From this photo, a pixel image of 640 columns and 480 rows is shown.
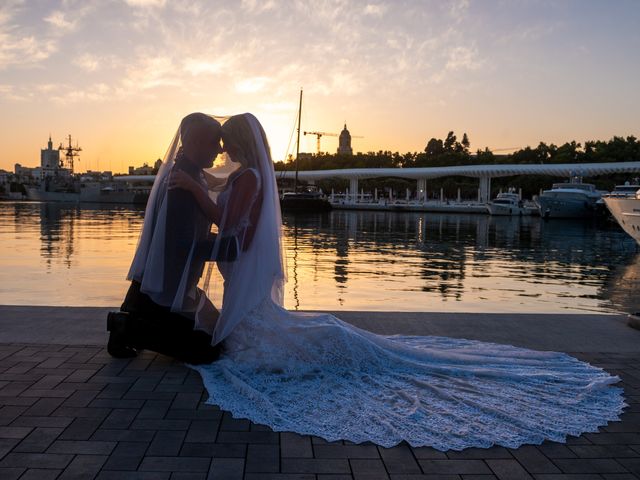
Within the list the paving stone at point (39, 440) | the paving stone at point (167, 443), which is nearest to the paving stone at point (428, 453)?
the paving stone at point (167, 443)

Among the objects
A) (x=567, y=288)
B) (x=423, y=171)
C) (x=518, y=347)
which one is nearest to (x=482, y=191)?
(x=423, y=171)

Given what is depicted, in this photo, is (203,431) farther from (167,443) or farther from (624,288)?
(624,288)

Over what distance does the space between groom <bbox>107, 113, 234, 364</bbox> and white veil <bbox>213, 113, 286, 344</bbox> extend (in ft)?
0.45

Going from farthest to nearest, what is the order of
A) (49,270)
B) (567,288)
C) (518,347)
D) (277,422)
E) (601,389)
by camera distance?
1. (49,270)
2. (567,288)
3. (518,347)
4. (601,389)
5. (277,422)

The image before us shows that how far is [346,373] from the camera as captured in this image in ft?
12.6

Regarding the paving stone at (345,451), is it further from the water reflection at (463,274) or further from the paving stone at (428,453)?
the water reflection at (463,274)

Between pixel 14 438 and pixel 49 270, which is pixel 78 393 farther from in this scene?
pixel 49 270

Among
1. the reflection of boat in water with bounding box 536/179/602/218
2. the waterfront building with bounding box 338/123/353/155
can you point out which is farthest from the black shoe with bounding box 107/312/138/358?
the waterfront building with bounding box 338/123/353/155

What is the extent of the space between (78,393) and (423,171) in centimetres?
6463

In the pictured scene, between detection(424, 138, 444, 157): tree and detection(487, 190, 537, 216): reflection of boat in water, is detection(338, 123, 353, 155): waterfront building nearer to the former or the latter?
detection(424, 138, 444, 157): tree

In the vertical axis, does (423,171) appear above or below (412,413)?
above

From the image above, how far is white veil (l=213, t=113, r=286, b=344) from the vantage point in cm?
409

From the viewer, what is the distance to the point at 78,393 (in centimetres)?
348

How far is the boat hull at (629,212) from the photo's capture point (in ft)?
66.4
